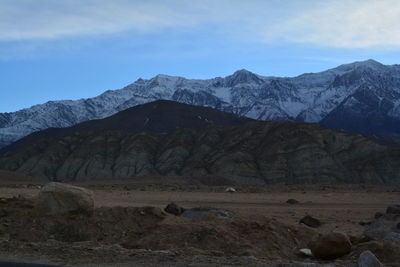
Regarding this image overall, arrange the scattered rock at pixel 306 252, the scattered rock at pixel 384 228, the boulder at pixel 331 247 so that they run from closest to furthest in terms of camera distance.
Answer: the boulder at pixel 331 247 < the scattered rock at pixel 306 252 < the scattered rock at pixel 384 228

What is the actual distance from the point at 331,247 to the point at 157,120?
Answer: 161m

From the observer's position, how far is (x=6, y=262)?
1335 centimetres

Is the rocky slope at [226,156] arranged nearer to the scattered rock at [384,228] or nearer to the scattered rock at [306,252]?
the scattered rock at [384,228]

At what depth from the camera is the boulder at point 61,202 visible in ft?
58.6

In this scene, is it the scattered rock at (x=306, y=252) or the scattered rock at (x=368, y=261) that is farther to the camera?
the scattered rock at (x=306, y=252)

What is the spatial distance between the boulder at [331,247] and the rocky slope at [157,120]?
14910 cm

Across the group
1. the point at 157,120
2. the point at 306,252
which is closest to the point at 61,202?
the point at 306,252

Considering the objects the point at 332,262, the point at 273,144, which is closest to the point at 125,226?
the point at 332,262

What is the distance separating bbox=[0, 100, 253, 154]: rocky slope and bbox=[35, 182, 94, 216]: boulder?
480 ft

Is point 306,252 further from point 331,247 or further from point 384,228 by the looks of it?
point 384,228

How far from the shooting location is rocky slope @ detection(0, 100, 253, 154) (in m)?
168

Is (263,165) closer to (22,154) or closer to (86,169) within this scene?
(86,169)

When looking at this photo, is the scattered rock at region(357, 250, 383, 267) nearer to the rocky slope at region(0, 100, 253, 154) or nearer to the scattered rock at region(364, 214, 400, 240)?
the scattered rock at region(364, 214, 400, 240)

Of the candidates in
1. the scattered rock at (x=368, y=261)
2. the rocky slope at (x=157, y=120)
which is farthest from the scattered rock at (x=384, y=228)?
the rocky slope at (x=157, y=120)
